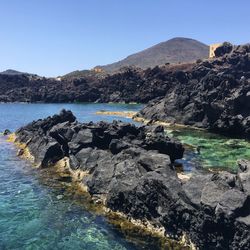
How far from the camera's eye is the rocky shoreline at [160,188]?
25.5 metres

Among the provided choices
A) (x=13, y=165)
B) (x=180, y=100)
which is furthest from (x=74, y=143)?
(x=180, y=100)

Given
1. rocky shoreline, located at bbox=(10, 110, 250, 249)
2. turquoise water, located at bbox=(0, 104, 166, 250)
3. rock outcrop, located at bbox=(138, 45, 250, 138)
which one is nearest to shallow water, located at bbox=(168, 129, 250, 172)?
rocky shoreline, located at bbox=(10, 110, 250, 249)

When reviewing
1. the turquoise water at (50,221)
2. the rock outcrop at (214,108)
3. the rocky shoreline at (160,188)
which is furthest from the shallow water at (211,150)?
the turquoise water at (50,221)

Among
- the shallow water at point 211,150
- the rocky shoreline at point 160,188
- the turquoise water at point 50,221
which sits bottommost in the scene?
the shallow water at point 211,150

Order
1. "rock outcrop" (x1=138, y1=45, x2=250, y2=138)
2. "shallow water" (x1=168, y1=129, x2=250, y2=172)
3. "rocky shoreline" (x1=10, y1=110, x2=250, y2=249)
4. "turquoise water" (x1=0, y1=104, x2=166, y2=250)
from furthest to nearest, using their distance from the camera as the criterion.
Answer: "rock outcrop" (x1=138, y1=45, x2=250, y2=138), "shallow water" (x1=168, y1=129, x2=250, y2=172), "turquoise water" (x1=0, y1=104, x2=166, y2=250), "rocky shoreline" (x1=10, y1=110, x2=250, y2=249)

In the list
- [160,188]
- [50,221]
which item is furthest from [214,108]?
[50,221]

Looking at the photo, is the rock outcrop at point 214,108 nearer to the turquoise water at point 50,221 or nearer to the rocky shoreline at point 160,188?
the rocky shoreline at point 160,188

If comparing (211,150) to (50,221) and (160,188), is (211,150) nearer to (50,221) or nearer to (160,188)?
(160,188)

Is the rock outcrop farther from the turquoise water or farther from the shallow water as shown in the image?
the turquoise water

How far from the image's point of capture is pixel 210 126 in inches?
3479

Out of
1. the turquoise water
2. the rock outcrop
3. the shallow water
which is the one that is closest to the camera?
the turquoise water

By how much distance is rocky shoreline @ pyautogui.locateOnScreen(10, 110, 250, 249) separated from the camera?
25.5 m

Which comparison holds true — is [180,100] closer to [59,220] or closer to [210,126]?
[210,126]

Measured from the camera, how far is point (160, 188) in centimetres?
3134
